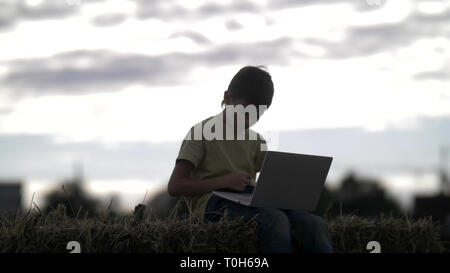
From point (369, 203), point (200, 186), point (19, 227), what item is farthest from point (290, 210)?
point (369, 203)

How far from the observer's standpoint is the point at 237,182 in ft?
16.9

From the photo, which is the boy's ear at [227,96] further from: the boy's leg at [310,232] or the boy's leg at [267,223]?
the boy's leg at [310,232]

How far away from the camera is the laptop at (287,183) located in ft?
16.1

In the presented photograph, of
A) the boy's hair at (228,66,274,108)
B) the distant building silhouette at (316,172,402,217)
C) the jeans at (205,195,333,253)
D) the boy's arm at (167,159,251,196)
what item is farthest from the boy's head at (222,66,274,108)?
the distant building silhouette at (316,172,402,217)

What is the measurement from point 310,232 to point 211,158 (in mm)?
965

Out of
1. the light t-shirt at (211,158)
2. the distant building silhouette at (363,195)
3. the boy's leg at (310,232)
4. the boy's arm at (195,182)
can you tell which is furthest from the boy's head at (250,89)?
the distant building silhouette at (363,195)

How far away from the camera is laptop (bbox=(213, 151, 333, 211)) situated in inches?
193

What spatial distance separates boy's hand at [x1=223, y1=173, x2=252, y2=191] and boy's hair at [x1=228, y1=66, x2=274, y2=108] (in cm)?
70

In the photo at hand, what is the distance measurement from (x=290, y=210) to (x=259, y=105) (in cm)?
87

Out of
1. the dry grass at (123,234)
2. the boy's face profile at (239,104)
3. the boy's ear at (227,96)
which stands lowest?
the dry grass at (123,234)

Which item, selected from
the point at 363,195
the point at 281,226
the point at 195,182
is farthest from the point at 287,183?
the point at 363,195

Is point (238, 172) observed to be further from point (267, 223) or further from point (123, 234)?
point (123, 234)

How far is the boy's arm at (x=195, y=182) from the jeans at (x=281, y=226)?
16 centimetres
